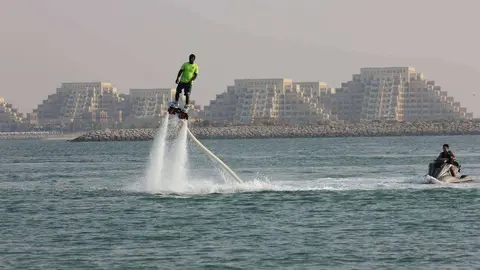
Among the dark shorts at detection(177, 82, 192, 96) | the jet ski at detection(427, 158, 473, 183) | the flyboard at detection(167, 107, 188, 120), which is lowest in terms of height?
the jet ski at detection(427, 158, 473, 183)

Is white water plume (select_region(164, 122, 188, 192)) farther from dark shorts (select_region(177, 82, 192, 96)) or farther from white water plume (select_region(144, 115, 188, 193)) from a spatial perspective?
dark shorts (select_region(177, 82, 192, 96))

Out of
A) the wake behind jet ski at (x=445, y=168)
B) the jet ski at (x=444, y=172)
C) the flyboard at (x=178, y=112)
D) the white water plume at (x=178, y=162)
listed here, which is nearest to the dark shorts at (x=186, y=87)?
the flyboard at (x=178, y=112)

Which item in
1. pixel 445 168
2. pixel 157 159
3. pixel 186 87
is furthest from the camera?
pixel 445 168

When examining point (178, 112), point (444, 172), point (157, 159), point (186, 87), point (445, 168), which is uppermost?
point (186, 87)

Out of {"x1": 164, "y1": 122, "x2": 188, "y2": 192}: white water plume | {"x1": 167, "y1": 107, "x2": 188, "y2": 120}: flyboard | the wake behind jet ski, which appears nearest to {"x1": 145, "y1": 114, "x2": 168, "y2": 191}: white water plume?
{"x1": 164, "y1": 122, "x2": 188, "y2": 192}: white water plume

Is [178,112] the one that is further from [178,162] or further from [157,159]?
[157,159]

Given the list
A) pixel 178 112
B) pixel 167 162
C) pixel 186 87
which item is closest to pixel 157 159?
pixel 167 162

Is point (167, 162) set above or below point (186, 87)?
below

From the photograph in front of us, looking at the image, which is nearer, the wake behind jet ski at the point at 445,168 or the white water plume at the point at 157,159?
the white water plume at the point at 157,159

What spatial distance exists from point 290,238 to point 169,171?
543 inches

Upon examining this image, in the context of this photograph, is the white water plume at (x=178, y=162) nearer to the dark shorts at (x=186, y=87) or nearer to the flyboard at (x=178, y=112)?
the flyboard at (x=178, y=112)

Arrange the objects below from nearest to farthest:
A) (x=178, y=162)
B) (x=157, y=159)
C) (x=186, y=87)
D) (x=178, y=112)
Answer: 1. (x=186, y=87)
2. (x=178, y=112)
3. (x=178, y=162)
4. (x=157, y=159)

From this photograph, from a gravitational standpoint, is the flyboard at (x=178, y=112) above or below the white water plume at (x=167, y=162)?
above

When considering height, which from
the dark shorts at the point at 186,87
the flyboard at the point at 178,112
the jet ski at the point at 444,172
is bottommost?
the jet ski at the point at 444,172
